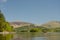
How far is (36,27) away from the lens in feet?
51.0

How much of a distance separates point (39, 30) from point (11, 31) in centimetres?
257

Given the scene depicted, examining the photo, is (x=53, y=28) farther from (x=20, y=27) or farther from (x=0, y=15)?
(x=0, y=15)

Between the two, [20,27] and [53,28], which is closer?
[20,27]

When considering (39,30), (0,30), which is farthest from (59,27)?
(0,30)

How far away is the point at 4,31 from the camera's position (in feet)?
52.7

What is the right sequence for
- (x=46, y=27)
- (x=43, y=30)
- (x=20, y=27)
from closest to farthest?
(x=20, y=27) → (x=46, y=27) → (x=43, y=30)

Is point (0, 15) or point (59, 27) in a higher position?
point (0, 15)

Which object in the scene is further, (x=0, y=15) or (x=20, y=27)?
(x=0, y=15)

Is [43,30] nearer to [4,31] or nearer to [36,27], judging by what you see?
[36,27]

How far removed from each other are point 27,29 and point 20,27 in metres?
2.18

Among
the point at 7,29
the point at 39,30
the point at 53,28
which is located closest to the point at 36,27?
the point at 39,30

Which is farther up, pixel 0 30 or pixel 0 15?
pixel 0 15

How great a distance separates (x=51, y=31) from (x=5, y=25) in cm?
444

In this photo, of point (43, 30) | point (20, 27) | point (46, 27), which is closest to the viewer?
point (20, 27)
